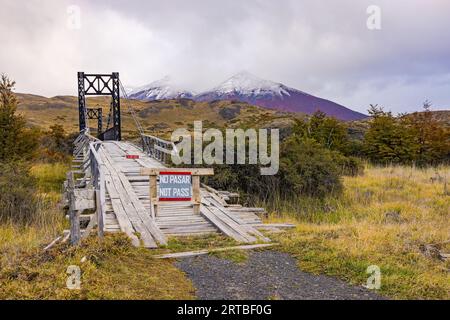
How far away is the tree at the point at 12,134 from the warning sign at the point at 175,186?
38.6ft

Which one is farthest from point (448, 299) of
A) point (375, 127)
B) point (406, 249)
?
point (375, 127)

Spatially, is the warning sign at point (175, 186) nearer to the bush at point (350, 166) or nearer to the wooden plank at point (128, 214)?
the wooden plank at point (128, 214)

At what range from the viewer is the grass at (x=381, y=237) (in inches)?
200

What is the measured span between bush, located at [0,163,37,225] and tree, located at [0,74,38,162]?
738 cm

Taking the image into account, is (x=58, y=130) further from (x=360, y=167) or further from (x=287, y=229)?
(x=287, y=229)

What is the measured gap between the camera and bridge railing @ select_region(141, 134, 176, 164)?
15203 mm

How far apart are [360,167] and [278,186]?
6904 mm

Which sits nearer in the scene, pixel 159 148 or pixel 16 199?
pixel 16 199

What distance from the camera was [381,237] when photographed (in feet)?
23.2

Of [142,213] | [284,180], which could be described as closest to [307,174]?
[284,180]

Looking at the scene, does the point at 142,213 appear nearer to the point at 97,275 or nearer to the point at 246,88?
the point at 97,275

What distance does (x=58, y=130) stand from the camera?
32156 millimetres

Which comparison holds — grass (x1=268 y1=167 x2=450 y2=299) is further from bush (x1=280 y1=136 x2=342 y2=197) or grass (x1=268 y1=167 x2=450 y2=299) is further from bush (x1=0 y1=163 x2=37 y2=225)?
bush (x1=0 y1=163 x2=37 y2=225)

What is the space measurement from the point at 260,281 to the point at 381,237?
3.05 meters
